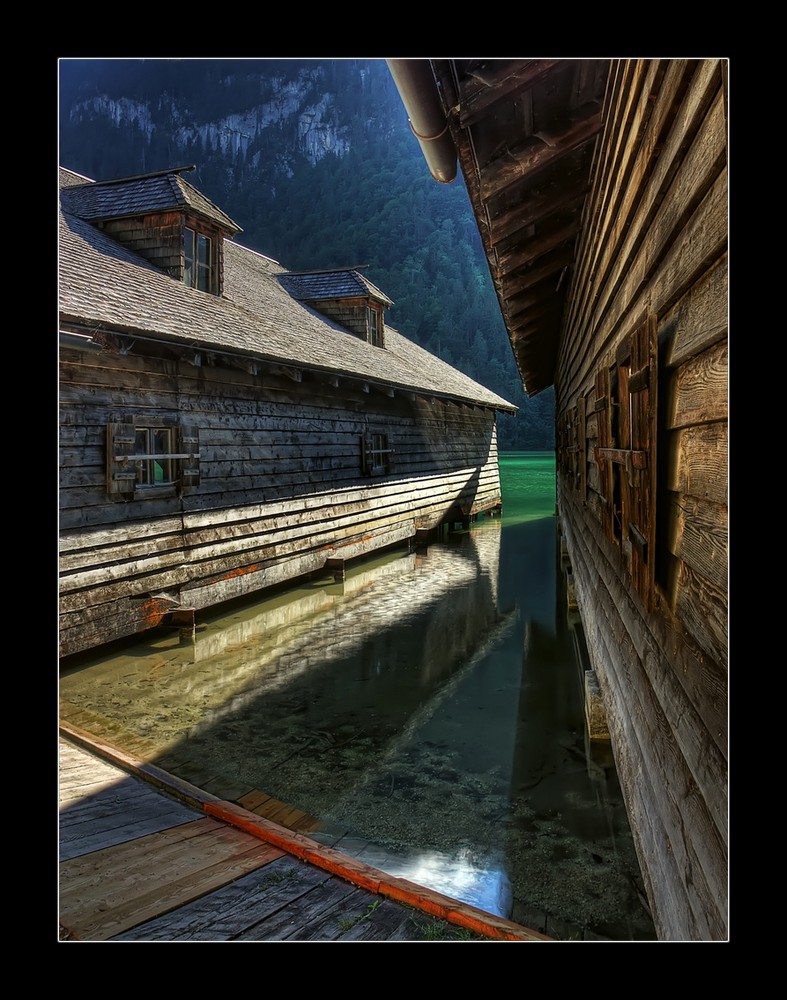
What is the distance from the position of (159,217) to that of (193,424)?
12.4 ft

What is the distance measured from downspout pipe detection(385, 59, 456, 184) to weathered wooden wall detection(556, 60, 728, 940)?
0.91 meters

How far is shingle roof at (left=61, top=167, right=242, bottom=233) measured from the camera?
31.9 ft

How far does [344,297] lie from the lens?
53.5 feet

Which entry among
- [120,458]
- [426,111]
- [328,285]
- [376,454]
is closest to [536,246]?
[426,111]

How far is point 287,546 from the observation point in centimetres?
1035

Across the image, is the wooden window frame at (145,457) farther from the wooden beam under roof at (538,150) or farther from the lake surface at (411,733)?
the wooden beam under roof at (538,150)

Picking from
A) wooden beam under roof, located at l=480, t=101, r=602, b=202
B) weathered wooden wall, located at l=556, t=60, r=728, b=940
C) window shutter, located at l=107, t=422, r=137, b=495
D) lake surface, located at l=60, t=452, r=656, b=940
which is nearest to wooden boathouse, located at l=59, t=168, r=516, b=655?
window shutter, located at l=107, t=422, r=137, b=495

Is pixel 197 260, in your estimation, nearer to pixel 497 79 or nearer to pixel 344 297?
pixel 344 297

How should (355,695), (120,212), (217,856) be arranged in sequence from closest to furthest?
(217,856) < (355,695) < (120,212)

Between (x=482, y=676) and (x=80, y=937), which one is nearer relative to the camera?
(x=80, y=937)

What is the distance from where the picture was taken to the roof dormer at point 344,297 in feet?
53.6

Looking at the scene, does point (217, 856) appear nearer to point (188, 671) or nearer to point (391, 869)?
point (391, 869)
